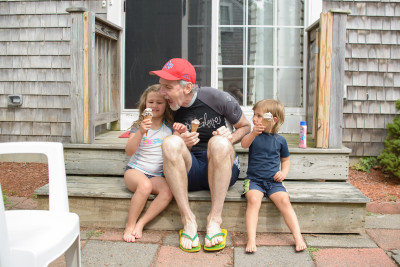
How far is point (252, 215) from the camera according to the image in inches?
103

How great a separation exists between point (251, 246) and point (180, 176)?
1.93 feet

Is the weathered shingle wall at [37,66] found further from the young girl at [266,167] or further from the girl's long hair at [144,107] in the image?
the young girl at [266,167]

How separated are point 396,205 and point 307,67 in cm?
165

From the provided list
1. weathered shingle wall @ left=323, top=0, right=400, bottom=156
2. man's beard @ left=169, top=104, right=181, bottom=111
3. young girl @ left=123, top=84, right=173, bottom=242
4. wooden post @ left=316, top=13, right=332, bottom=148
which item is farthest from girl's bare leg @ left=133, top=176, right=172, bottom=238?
weathered shingle wall @ left=323, top=0, right=400, bottom=156

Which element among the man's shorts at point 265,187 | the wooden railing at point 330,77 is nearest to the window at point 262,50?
the wooden railing at point 330,77

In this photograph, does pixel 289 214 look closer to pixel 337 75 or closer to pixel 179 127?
pixel 179 127

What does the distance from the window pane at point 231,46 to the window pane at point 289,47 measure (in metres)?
0.41

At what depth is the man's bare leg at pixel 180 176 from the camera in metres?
2.52

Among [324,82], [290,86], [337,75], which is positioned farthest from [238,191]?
[290,86]

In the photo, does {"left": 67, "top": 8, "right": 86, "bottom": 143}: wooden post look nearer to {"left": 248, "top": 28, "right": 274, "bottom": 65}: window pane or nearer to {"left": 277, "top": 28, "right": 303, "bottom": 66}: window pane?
{"left": 248, "top": 28, "right": 274, "bottom": 65}: window pane

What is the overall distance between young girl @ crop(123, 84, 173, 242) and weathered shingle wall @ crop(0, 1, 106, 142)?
81.5 inches

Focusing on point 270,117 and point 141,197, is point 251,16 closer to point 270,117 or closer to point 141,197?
point 270,117

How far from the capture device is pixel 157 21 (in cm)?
436

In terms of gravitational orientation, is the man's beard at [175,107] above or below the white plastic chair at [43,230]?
above
